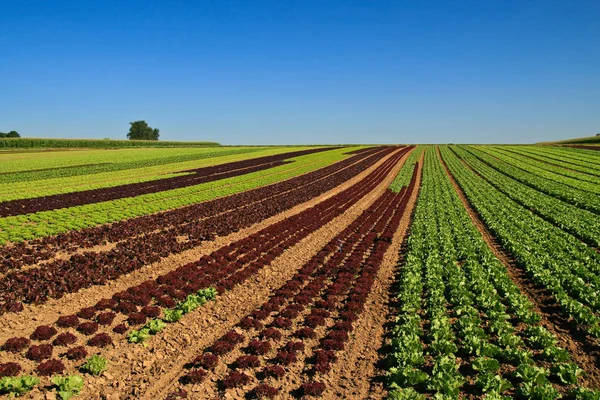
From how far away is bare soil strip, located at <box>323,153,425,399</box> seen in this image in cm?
875

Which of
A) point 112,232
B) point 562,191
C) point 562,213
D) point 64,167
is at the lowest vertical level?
point 112,232

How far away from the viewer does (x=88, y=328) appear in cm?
1107

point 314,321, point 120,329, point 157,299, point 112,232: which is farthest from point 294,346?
point 112,232

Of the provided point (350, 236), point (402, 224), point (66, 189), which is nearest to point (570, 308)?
point (350, 236)

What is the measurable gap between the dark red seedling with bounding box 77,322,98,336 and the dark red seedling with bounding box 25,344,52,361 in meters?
1.20

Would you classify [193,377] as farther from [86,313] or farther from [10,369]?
[86,313]

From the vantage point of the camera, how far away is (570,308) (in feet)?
39.5

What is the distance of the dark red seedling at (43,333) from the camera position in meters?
10.6

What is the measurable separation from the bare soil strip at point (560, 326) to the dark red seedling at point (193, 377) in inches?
366

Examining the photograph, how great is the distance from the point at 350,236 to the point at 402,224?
5317mm

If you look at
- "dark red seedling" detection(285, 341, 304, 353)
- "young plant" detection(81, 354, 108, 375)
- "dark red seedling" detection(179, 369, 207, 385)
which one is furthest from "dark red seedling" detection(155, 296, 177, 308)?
"dark red seedling" detection(285, 341, 304, 353)

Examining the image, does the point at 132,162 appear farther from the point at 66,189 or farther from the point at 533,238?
the point at 533,238

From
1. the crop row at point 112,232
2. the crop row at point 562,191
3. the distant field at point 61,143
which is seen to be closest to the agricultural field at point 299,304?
the crop row at point 112,232

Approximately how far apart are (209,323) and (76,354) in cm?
377
